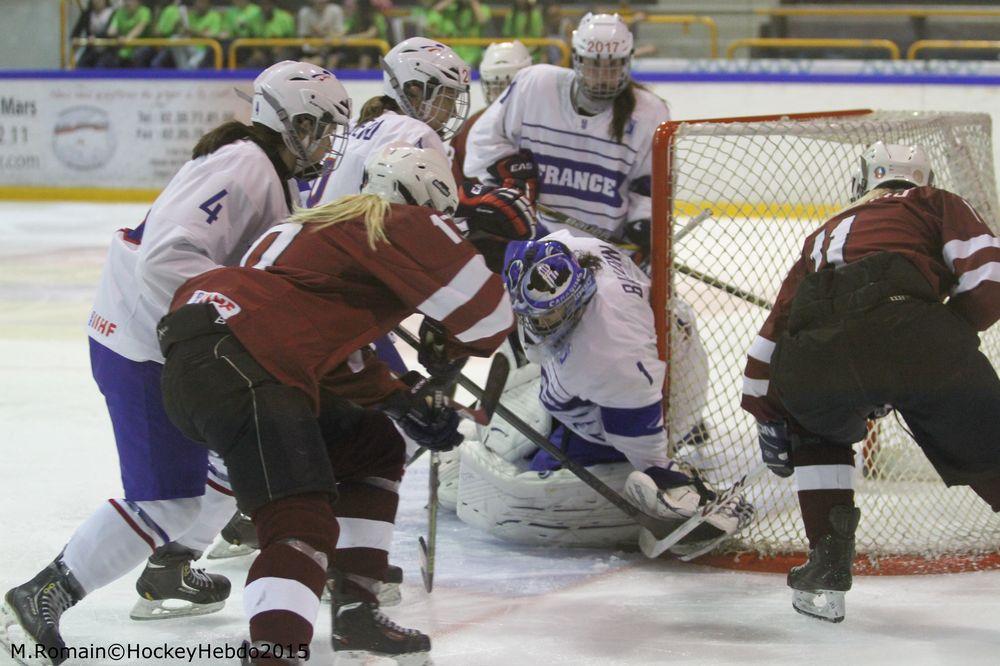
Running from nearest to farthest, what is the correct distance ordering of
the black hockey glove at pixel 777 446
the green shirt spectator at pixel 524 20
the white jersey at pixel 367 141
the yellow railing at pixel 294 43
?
the black hockey glove at pixel 777 446 → the white jersey at pixel 367 141 → the yellow railing at pixel 294 43 → the green shirt spectator at pixel 524 20

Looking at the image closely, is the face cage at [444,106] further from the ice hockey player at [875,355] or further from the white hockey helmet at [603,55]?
the ice hockey player at [875,355]

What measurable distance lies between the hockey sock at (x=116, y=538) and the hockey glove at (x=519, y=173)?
188cm

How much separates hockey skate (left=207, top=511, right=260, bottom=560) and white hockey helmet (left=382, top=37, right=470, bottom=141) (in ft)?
3.42

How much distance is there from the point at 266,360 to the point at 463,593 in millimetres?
935

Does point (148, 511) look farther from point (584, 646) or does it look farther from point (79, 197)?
point (79, 197)

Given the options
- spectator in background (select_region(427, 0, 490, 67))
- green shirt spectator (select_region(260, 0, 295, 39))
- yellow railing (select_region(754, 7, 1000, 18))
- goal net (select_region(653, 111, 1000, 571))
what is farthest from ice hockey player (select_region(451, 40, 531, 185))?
green shirt spectator (select_region(260, 0, 295, 39))

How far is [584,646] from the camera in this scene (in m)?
2.46

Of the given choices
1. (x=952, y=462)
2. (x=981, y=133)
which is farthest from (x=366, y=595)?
(x=981, y=133)

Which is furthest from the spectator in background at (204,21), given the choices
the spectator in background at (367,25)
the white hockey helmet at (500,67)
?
the white hockey helmet at (500,67)

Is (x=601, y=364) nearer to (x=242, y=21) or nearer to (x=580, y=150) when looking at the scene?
(x=580, y=150)

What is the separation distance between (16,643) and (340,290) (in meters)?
0.88

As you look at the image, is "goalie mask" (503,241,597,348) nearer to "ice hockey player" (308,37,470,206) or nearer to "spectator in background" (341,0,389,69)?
"ice hockey player" (308,37,470,206)

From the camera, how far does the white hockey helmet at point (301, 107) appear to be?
2455mm

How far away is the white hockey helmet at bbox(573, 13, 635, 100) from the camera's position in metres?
3.71
